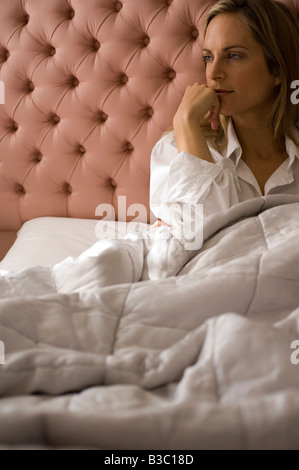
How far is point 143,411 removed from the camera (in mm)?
447

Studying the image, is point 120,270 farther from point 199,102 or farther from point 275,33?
point 275,33

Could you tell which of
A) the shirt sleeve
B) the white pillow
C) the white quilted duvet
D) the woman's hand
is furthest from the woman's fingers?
the white quilted duvet

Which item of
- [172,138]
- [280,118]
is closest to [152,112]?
[172,138]

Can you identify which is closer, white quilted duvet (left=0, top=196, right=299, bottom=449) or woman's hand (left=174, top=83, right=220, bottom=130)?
white quilted duvet (left=0, top=196, right=299, bottom=449)

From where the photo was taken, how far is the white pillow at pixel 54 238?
1.29m

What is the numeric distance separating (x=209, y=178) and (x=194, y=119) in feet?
0.63

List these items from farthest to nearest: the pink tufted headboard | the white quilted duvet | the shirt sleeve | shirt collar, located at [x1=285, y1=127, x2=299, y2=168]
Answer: the pink tufted headboard, shirt collar, located at [x1=285, y1=127, x2=299, y2=168], the shirt sleeve, the white quilted duvet

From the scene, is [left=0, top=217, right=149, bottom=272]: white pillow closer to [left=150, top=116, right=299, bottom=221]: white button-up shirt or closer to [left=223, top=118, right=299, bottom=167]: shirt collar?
[left=150, top=116, right=299, bottom=221]: white button-up shirt

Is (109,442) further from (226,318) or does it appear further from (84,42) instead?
(84,42)

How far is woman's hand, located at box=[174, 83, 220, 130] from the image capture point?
4.16ft

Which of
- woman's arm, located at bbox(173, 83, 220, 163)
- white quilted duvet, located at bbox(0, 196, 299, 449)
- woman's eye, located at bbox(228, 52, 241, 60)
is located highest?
woman's eye, located at bbox(228, 52, 241, 60)

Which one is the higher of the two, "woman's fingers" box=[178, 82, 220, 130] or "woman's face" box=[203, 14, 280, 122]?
"woman's face" box=[203, 14, 280, 122]

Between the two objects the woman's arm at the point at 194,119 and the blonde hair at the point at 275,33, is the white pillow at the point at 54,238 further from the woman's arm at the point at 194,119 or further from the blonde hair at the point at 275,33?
the blonde hair at the point at 275,33

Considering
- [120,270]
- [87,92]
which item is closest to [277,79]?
[87,92]
